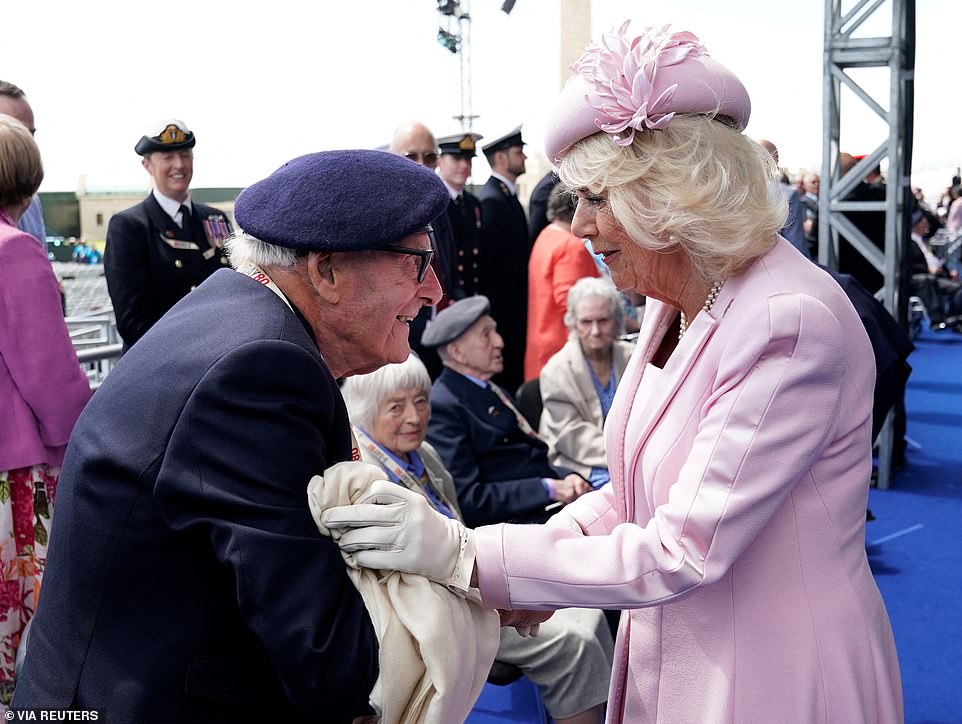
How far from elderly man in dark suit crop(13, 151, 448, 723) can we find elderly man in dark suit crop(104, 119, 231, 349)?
306cm

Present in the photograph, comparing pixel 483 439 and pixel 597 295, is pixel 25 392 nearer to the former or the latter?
pixel 483 439

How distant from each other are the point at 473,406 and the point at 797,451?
2.37 meters

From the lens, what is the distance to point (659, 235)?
1616mm

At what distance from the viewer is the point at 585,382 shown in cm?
433

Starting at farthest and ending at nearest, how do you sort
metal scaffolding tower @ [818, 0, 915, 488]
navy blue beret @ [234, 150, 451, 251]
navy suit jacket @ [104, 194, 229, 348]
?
metal scaffolding tower @ [818, 0, 915, 488], navy suit jacket @ [104, 194, 229, 348], navy blue beret @ [234, 150, 451, 251]

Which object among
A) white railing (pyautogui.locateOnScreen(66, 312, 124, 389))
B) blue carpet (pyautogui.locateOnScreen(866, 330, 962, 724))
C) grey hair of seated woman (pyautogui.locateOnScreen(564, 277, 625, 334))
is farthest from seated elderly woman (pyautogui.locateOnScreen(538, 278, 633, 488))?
white railing (pyautogui.locateOnScreen(66, 312, 124, 389))

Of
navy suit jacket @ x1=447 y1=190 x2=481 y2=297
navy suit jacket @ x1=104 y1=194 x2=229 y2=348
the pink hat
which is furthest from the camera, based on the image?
navy suit jacket @ x1=447 y1=190 x2=481 y2=297

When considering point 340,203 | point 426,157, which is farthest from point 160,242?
point 340,203

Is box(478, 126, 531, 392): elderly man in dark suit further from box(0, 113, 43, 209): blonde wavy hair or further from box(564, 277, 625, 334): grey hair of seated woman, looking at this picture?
box(0, 113, 43, 209): blonde wavy hair

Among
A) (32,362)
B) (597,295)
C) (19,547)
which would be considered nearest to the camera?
(32,362)

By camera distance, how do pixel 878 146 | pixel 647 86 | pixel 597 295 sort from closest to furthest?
pixel 647 86 → pixel 597 295 → pixel 878 146

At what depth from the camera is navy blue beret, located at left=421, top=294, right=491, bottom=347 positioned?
12.8 feet

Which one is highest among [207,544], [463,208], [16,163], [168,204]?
[16,163]

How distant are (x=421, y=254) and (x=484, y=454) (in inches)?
94.9
